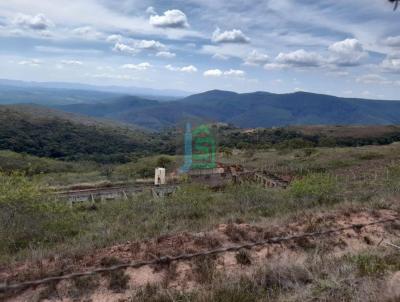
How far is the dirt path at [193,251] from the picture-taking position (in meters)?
5.55

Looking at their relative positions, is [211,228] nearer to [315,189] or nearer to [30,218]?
[30,218]

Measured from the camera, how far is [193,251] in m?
7.02

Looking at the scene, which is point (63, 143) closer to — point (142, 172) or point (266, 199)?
point (142, 172)

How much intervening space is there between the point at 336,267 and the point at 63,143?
11568 centimetres

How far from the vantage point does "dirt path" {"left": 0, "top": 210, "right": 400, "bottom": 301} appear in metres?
5.55

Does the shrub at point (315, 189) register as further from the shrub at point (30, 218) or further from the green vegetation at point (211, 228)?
the shrub at point (30, 218)

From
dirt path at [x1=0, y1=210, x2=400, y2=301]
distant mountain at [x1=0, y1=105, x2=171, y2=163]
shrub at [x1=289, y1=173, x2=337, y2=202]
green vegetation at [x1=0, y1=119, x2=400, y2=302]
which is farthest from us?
distant mountain at [x1=0, y1=105, x2=171, y2=163]
